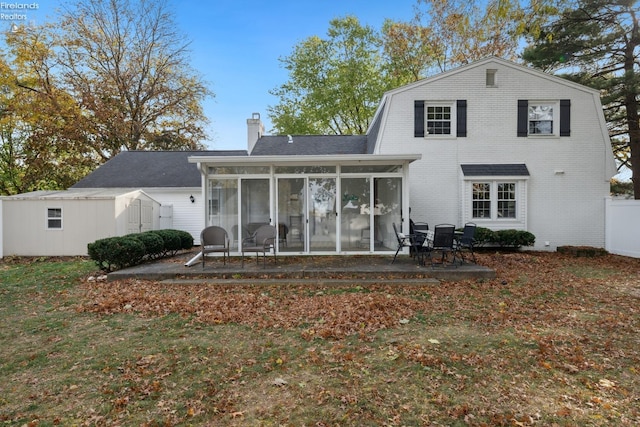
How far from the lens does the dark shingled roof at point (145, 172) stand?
53.5 ft

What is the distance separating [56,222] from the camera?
1251 cm

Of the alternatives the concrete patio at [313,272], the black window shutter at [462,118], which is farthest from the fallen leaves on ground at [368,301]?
the black window shutter at [462,118]

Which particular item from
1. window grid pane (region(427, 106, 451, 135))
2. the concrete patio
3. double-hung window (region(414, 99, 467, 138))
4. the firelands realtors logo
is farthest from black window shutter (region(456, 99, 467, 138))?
the firelands realtors logo

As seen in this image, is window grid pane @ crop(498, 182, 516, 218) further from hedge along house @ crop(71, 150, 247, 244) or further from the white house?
hedge along house @ crop(71, 150, 247, 244)

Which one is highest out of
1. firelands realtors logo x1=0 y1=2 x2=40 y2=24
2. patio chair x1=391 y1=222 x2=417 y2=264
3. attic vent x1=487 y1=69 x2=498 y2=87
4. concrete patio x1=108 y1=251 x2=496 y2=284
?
firelands realtors logo x1=0 y1=2 x2=40 y2=24

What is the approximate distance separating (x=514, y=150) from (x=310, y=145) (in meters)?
8.16

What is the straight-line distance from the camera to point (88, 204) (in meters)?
12.5

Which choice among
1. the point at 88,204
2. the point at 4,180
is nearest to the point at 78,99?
the point at 4,180

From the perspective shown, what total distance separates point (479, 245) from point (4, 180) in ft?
95.1

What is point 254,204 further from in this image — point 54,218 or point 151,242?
point 54,218

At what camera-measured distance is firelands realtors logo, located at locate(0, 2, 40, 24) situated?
1910cm

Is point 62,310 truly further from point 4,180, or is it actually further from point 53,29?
point 4,180

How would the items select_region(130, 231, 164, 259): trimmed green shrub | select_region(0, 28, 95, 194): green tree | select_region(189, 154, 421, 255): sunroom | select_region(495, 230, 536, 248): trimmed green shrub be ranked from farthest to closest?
select_region(0, 28, 95, 194): green tree < select_region(495, 230, 536, 248): trimmed green shrub < select_region(189, 154, 421, 255): sunroom < select_region(130, 231, 164, 259): trimmed green shrub

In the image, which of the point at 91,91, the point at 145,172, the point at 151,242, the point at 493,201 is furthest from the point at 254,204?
the point at 91,91
